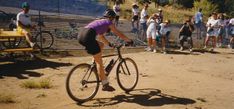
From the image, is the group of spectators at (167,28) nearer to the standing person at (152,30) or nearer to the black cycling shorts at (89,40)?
the standing person at (152,30)

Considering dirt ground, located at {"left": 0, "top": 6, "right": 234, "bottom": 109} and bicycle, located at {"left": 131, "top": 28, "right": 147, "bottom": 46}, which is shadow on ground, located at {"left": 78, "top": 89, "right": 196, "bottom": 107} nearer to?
dirt ground, located at {"left": 0, "top": 6, "right": 234, "bottom": 109}

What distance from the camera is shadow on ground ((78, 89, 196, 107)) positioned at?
9.38 metres

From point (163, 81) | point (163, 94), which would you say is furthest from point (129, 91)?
point (163, 81)

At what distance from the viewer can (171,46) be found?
21.1 m

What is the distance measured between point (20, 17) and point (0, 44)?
1.22 metres

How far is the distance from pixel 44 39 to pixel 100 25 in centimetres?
759

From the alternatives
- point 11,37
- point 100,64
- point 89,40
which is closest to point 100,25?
point 89,40

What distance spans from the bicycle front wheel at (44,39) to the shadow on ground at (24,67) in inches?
73.7

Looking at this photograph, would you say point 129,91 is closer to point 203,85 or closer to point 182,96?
point 182,96

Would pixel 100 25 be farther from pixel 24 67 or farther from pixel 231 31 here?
pixel 231 31

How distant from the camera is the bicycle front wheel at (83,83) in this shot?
29.5 ft

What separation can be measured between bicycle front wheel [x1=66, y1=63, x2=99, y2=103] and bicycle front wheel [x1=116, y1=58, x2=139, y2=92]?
0.93 metres

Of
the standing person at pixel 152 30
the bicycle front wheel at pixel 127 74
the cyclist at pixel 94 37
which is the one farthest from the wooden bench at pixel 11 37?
the standing person at pixel 152 30

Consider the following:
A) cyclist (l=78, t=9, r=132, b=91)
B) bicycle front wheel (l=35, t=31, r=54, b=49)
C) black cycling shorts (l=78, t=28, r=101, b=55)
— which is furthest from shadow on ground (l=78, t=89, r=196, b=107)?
bicycle front wheel (l=35, t=31, r=54, b=49)
